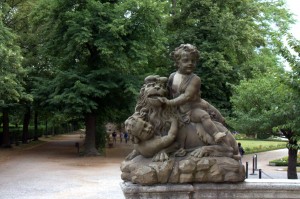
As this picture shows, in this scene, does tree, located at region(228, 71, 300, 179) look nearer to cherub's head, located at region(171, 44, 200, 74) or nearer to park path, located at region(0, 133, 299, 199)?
park path, located at region(0, 133, 299, 199)

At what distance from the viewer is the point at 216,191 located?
7.09 m

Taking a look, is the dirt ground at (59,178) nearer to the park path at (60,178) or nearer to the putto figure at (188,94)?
the park path at (60,178)

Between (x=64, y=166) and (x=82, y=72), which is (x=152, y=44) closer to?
(x=82, y=72)

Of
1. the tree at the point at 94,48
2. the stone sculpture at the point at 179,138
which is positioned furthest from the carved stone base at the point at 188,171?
the tree at the point at 94,48

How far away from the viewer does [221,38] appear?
28.2 metres

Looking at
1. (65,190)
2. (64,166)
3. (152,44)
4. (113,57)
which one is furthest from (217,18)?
(65,190)

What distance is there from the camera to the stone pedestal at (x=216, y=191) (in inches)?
275

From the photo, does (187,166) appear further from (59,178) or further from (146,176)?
(59,178)

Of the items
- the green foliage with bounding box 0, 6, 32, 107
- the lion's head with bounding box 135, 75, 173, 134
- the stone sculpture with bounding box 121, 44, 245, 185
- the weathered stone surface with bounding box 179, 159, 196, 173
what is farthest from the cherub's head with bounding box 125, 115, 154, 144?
the green foliage with bounding box 0, 6, 32, 107

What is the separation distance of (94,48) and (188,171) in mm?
22630

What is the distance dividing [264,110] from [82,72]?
16.2 metres

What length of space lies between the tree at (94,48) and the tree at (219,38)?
2.81 m

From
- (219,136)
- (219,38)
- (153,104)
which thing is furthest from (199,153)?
(219,38)

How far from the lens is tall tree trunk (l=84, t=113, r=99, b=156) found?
94.7 feet
